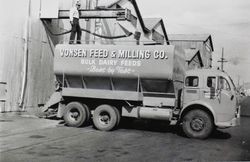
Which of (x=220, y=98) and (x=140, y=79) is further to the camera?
(x=140, y=79)

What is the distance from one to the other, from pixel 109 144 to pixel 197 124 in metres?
3.39

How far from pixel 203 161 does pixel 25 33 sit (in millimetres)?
10197

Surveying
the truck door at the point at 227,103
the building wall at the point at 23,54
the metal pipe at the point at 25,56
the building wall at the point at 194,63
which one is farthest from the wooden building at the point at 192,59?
the truck door at the point at 227,103

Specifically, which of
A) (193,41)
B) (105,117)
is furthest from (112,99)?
(193,41)

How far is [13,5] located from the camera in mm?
13477

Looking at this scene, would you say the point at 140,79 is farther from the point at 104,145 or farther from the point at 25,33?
the point at 25,33

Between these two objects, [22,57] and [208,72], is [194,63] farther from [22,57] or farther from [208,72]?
[208,72]

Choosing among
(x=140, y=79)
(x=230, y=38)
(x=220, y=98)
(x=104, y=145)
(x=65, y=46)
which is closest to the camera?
(x=230, y=38)

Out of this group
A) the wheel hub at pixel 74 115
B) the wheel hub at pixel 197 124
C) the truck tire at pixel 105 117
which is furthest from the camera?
the wheel hub at pixel 74 115

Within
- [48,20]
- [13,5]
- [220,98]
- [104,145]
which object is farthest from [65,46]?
[220,98]

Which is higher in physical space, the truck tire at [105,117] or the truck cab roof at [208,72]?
the truck cab roof at [208,72]

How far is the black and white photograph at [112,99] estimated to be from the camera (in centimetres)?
887

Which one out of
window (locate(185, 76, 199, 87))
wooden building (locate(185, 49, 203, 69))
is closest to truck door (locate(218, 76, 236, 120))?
window (locate(185, 76, 199, 87))

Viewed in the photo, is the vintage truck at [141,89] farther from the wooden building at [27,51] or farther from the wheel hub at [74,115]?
the wooden building at [27,51]
